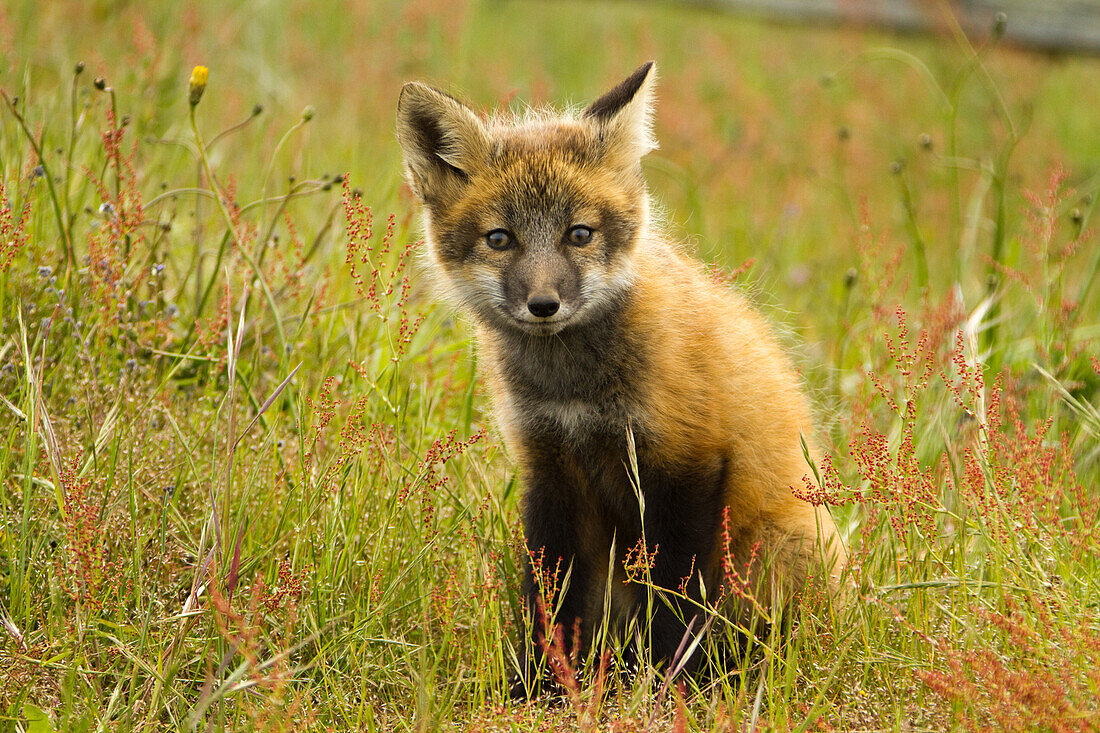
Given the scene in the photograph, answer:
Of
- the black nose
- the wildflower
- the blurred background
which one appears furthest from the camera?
the blurred background

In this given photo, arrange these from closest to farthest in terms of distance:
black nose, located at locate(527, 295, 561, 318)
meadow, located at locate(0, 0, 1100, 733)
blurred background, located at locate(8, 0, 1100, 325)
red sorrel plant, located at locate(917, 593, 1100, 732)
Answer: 1. red sorrel plant, located at locate(917, 593, 1100, 732)
2. meadow, located at locate(0, 0, 1100, 733)
3. black nose, located at locate(527, 295, 561, 318)
4. blurred background, located at locate(8, 0, 1100, 325)

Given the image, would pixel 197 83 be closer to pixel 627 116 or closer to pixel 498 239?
pixel 498 239

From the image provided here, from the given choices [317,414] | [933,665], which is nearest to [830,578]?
[933,665]

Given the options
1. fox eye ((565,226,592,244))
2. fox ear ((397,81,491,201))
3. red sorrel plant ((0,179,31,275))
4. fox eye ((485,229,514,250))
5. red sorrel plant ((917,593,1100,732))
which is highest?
fox ear ((397,81,491,201))

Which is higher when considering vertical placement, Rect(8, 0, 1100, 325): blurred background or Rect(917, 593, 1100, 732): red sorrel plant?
Rect(8, 0, 1100, 325): blurred background

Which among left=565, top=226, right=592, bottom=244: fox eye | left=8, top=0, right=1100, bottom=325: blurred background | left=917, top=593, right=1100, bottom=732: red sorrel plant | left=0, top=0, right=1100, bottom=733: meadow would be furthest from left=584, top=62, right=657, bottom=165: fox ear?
left=917, top=593, right=1100, bottom=732: red sorrel plant

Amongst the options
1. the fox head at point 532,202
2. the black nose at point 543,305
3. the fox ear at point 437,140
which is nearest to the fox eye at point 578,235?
the fox head at point 532,202

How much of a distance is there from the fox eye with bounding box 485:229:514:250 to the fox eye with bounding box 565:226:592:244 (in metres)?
0.20

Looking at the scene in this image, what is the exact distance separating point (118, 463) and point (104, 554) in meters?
0.43

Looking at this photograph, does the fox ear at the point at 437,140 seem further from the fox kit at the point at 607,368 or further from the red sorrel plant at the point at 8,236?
the red sorrel plant at the point at 8,236

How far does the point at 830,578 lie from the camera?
3.33 m

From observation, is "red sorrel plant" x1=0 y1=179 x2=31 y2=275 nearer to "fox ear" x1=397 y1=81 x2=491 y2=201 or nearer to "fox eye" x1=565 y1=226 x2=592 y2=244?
"fox ear" x1=397 y1=81 x2=491 y2=201

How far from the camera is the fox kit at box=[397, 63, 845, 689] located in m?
3.24

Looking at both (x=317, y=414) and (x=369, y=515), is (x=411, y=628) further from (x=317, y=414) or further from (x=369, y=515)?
(x=317, y=414)
